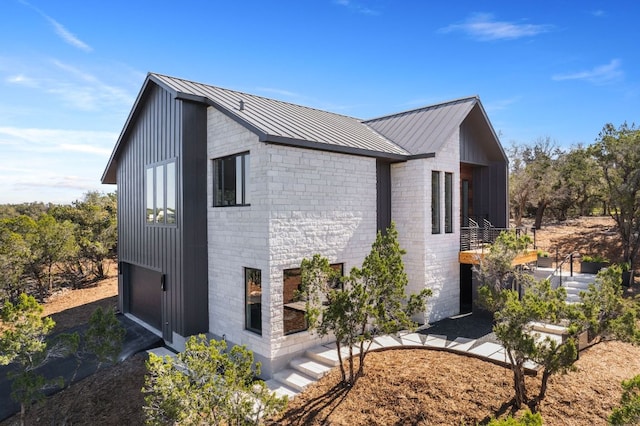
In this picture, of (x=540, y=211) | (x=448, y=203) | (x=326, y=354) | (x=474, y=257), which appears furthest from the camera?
(x=540, y=211)

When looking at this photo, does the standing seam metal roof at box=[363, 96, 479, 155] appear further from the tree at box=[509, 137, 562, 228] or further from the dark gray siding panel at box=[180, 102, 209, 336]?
the tree at box=[509, 137, 562, 228]

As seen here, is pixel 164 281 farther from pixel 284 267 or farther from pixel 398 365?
pixel 398 365

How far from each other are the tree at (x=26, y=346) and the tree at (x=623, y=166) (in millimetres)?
20304

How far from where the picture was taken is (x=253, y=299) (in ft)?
28.7

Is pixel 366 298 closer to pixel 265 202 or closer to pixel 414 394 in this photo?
pixel 414 394

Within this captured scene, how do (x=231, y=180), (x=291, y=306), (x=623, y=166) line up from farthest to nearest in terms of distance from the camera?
(x=623, y=166)
(x=231, y=180)
(x=291, y=306)

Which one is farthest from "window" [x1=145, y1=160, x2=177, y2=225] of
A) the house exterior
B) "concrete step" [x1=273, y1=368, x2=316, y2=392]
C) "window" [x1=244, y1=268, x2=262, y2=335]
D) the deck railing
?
the deck railing

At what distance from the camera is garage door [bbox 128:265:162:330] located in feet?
38.6

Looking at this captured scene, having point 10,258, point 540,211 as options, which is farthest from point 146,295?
point 540,211

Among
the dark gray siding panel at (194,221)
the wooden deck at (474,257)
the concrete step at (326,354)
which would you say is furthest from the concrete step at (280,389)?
the wooden deck at (474,257)

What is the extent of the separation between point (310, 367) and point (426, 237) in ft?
16.9

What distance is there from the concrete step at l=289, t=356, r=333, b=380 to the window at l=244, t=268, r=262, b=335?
1.07 m

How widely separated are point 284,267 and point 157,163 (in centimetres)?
541

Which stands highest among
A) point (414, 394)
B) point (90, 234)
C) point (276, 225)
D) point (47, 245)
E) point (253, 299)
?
point (276, 225)
